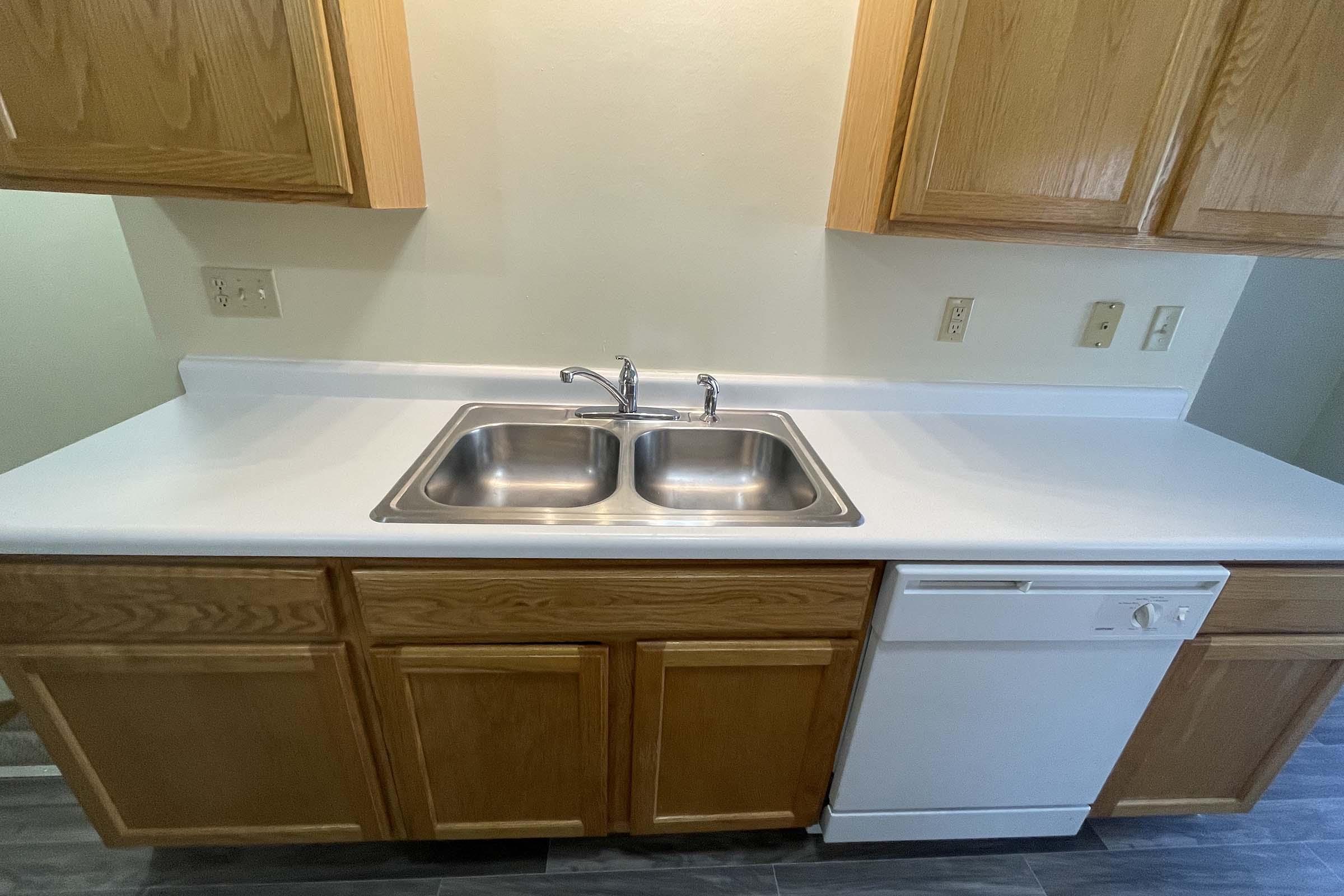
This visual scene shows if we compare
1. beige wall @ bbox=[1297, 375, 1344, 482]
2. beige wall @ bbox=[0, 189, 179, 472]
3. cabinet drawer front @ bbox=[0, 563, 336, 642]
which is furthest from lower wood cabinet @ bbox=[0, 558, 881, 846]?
beige wall @ bbox=[1297, 375, 1344, 482]

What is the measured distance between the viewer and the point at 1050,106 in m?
0.97

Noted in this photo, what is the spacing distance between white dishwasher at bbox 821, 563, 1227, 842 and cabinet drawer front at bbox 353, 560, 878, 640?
14cm

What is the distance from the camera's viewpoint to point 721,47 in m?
1.19

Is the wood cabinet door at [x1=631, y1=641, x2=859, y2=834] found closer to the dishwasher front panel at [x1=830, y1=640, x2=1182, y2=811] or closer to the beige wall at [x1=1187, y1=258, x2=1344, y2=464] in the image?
the dishwasher front panel at [x1=830, y1=640, x2=1182, y2=811]

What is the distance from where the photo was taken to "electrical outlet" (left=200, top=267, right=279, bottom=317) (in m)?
1.29

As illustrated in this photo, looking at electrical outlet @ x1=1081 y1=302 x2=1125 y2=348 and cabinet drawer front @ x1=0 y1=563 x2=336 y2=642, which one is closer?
cabinet drawer front @ x1=0 y1=563 x2=336 y2=642

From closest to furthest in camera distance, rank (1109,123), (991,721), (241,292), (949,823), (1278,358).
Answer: (1109,123) < (991,721) < (949,823) < (241,292) < (1278,358)

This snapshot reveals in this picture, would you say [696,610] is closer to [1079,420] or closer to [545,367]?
[545,367]

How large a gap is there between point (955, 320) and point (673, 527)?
1033 millimetres

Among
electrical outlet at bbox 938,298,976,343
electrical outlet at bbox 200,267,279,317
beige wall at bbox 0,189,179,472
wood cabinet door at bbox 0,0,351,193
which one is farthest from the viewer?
beige wall at bbox 0,189,179,472

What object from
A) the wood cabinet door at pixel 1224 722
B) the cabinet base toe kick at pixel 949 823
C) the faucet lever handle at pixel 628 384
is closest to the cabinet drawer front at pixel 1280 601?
the wood cabinet door at pixel 1224 722

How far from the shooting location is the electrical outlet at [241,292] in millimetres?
1291

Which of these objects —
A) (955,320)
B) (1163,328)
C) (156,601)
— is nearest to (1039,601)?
(955,320)

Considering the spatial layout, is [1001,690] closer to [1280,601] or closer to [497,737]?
[1280,601]
